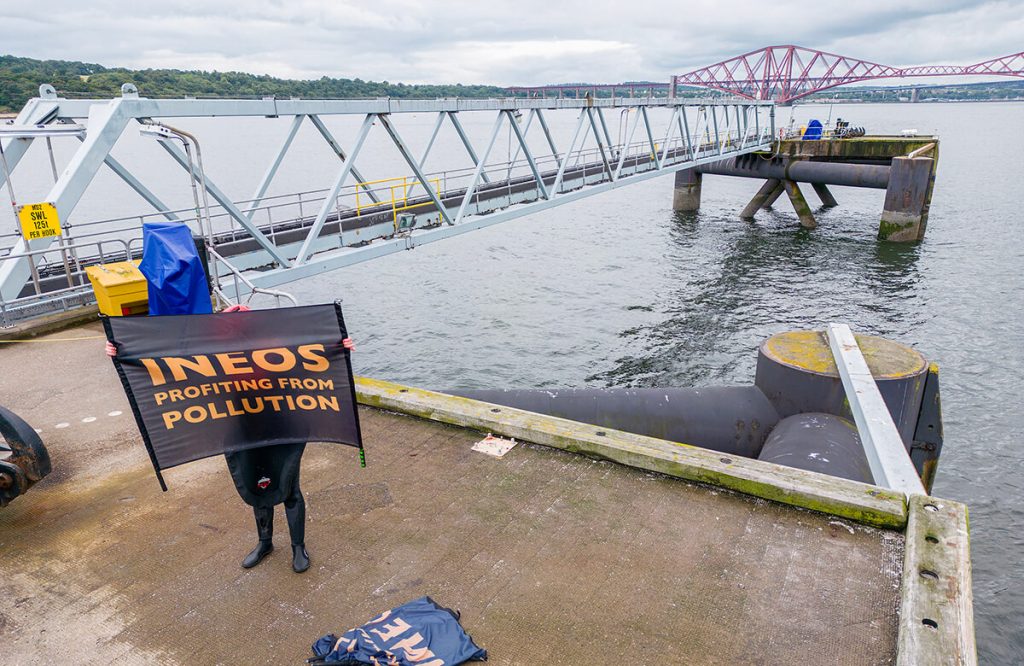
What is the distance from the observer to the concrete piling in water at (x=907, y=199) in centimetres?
3356

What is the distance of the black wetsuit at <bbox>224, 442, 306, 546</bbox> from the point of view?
4.71 meters

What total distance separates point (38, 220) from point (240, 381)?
7.07m

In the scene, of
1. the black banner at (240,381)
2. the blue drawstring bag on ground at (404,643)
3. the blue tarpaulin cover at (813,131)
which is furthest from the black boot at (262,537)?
the blue tarpaulin cover at (813,131)

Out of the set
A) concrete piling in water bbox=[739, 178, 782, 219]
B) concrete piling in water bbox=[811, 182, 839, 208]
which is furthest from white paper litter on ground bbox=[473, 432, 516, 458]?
concrete piling in water bbox=[811, 182, 839, 208]

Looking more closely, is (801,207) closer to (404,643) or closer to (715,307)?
(715,307)

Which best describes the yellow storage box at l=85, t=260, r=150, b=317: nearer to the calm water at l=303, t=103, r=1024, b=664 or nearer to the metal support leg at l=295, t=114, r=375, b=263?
the metal support leg at l=295, t=114, r=375, b=263

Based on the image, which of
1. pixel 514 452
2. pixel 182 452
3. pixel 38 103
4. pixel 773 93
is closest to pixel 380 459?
pixel 514 452

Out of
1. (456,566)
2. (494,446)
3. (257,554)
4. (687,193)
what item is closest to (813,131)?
(687,193)

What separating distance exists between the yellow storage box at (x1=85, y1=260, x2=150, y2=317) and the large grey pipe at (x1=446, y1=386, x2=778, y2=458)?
4.58 m

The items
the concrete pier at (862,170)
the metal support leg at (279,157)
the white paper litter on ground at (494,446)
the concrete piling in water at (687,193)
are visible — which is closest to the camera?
the white paper litter on ground at (494,446)

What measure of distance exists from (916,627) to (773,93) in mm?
154475

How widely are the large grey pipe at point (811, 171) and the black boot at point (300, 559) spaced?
3743 cm

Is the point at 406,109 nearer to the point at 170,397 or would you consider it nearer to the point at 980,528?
the point at 170,397

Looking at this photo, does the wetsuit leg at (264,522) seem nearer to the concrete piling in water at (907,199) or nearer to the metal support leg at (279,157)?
the metal support leg at (279,157)
